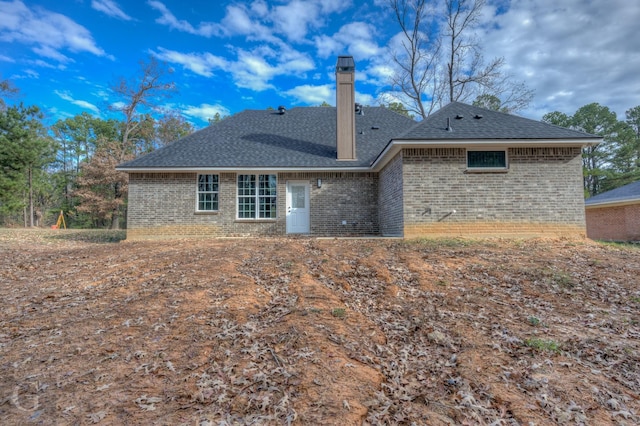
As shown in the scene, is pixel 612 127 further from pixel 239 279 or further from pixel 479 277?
pixel 239 279

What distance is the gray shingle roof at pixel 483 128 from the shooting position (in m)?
9.59

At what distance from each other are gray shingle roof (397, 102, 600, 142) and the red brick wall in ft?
32.0

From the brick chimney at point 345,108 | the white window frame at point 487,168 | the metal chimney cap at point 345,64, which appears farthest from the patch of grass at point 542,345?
the metal chimney cap at point 345,64

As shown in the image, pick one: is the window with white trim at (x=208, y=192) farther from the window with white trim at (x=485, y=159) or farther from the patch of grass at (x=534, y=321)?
the patch of grass at (x=534, y=321)

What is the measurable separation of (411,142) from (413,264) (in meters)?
4.22

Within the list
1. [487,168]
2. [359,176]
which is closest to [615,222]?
Result: [487,168]

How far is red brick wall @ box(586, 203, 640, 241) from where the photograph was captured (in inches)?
631

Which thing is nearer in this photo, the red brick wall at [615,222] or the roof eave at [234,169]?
the roof eave at [234,169]

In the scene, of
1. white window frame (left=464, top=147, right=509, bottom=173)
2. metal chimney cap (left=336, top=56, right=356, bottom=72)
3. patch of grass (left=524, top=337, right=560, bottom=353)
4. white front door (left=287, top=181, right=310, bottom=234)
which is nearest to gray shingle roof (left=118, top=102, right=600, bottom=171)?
white window frame (left=464, top=147, right=509, bottom=173)

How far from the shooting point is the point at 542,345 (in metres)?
3.52

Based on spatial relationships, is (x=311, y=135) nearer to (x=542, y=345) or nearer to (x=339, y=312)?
(x=339, y=312)

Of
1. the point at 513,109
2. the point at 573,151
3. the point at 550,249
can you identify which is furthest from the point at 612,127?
the point at 550,249

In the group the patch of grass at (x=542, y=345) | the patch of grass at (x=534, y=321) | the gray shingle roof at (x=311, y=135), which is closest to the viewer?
the patch of grass at (x=542, y=345)

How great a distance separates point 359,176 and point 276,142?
3.79 metres
